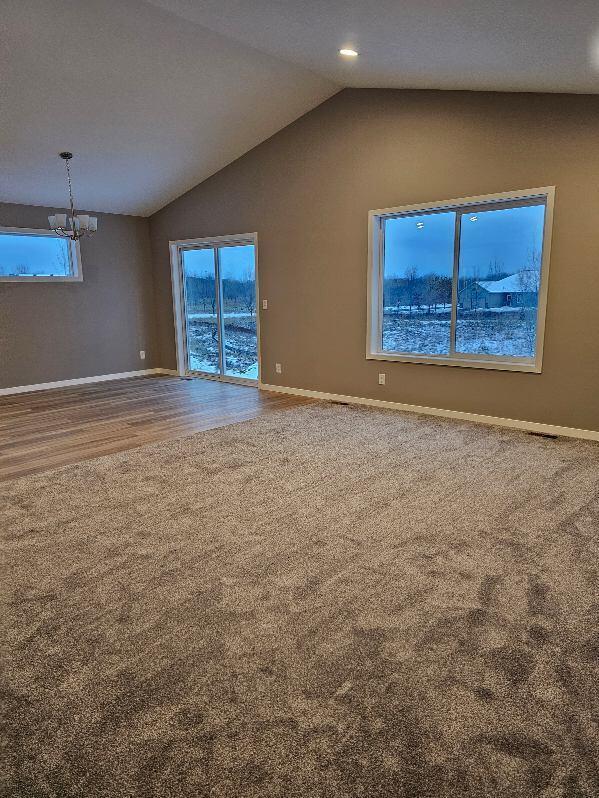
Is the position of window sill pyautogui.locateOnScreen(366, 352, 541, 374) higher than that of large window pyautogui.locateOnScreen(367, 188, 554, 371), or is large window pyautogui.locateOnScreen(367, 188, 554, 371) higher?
large window pyautogui.locateOnScreen(367, 188, 554, 371)

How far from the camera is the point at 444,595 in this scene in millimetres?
2102

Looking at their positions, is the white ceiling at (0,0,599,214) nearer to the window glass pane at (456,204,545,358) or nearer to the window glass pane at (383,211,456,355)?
the window glass pane at (456,204,545,358)

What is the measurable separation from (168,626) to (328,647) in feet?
2.03

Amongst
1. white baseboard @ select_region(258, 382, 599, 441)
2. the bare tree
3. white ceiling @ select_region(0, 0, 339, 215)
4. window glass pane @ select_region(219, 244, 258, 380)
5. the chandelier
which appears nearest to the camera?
white ceiling @ select_region(0, 0, 339, 215)

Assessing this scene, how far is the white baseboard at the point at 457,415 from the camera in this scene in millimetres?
4367

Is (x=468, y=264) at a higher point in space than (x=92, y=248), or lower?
lower

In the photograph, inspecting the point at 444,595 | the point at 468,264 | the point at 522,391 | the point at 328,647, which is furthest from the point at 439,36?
the point at 328,647

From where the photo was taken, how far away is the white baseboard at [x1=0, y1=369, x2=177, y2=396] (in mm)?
6708

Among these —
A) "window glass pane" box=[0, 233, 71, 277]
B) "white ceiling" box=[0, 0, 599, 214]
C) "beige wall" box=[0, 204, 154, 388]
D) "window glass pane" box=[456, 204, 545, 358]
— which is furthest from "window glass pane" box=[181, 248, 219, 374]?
"window glass pane" box=[456, 204, 545, 358]

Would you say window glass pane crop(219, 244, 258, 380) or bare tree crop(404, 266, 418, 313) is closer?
bare tree crop(404, 266, 418, 313)

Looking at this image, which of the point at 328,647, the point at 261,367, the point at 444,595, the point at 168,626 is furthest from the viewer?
the point at 261,367

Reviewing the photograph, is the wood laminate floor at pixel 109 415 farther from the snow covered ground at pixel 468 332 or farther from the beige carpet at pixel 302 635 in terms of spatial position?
the snow covered ground at pixel 468 332

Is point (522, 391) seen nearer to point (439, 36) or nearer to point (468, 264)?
point (468, 264)

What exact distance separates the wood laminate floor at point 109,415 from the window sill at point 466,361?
3.79ft
